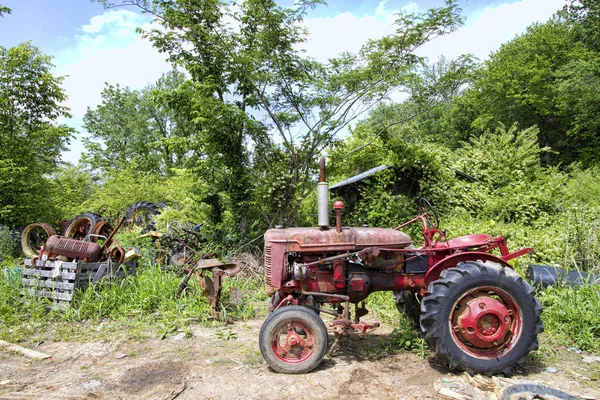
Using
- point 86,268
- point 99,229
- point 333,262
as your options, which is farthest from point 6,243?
point 333,262

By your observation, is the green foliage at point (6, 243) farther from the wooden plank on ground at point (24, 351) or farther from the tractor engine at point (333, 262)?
the tractor engine at point (333, 262)

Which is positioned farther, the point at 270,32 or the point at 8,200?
the point at 8,200

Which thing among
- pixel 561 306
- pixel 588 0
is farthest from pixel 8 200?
pixel 588 0

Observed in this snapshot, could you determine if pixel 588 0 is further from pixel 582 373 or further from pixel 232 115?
pixel 582 373

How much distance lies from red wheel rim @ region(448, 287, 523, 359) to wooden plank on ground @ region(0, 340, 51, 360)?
154 inches

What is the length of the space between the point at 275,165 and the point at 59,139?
791 centimetres

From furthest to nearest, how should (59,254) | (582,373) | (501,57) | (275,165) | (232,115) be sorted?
(501,57) → (275,165) → (232,115) → (59,254) → (582,373)

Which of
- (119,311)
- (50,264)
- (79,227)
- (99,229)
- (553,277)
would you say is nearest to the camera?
(553,277)

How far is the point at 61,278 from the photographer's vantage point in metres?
5.01

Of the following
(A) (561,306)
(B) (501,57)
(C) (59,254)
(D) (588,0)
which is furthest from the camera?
(B) (501,57)

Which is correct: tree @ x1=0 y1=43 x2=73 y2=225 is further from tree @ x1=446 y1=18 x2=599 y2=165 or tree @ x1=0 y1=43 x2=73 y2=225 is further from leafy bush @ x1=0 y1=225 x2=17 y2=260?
tree @ x1=446 y1=18 x2=599 y2=165

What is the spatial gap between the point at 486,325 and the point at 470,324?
16 centimetres

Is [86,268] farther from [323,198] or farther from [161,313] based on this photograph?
[323,198]

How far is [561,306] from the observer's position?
416cm
